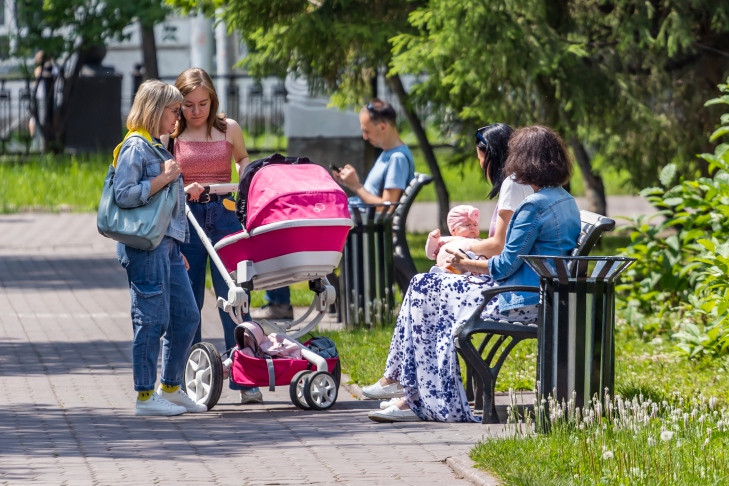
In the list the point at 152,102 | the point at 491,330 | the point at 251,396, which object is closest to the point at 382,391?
the point at 251,396

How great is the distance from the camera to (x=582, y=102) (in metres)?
12.2

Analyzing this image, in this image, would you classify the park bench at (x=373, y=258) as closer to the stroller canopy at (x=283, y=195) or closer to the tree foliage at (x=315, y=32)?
the stroller canopy at (x=283, y=195)

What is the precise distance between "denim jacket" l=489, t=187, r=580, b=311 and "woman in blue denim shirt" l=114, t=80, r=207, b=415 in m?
1.67

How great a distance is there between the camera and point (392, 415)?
7.29m

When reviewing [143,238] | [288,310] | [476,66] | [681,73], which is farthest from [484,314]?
[681,73]

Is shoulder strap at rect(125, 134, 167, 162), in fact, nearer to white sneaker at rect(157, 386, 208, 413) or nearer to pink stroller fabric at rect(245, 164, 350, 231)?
pink stroller fabric at rect(245, 164, 350, 231)

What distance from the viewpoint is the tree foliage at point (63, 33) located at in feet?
78.6

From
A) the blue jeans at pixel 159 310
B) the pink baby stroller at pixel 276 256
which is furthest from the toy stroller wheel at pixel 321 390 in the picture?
the blue jeans at pixel 159 310

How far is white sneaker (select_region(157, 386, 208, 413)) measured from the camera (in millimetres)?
7656

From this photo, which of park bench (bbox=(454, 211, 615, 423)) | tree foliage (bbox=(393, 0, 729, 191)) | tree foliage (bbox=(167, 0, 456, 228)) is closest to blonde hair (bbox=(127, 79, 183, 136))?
park bench (bbox=(454, 211, 615, 423))

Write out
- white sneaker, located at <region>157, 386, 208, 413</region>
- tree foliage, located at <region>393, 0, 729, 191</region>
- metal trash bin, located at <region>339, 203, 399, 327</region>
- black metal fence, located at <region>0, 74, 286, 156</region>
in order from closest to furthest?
white sneaker, located at <region>157, 386, 208, 413</region>, metal trash bin, located at <region>339, 203, 399, 327</region>, tree foliage, located at <region>393, 0, 729, 191</region>, black metal fence, located at <region>0, 74, 286, 156</region>

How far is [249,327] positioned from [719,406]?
242 cm

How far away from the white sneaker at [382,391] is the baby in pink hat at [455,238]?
70 cm

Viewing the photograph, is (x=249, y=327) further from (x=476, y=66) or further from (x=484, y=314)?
(x=476, y=66)
